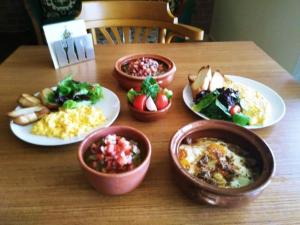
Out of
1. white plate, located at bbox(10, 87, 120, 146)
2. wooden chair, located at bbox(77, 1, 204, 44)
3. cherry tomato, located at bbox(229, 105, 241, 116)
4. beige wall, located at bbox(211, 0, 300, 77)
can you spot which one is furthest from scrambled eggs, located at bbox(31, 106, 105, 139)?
beige wall, located at bbox(211, 0, 300, 77)

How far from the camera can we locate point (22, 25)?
3.88m

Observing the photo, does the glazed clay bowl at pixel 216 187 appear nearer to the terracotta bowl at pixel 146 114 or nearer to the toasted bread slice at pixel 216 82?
the terracotta bowl at pixel 146 114

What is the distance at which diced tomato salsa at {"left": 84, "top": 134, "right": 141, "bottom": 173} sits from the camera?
59 centimetres

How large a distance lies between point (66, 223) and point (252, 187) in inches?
16.3

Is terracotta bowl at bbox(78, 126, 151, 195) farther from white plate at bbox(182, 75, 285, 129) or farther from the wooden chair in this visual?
the wooden chair

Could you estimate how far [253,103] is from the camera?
88 cm

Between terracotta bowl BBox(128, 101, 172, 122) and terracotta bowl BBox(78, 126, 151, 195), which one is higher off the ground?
terracotta bowl BBox(78, 126, 151, 195)

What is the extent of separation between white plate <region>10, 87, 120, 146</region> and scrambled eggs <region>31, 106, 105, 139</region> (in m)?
0.02

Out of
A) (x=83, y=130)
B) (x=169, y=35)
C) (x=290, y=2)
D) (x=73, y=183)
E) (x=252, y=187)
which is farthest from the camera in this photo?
(x=290, y=2)

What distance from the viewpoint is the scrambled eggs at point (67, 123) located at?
753 mm

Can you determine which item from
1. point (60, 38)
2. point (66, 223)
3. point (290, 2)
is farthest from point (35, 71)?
point (290, 2)

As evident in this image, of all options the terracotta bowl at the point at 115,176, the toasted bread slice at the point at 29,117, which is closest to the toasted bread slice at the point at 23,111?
the toasted bread slice at the point at 29,117

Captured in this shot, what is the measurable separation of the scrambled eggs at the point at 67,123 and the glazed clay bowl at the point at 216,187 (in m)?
0.28

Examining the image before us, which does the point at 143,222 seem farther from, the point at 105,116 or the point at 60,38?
the point at 60,38
